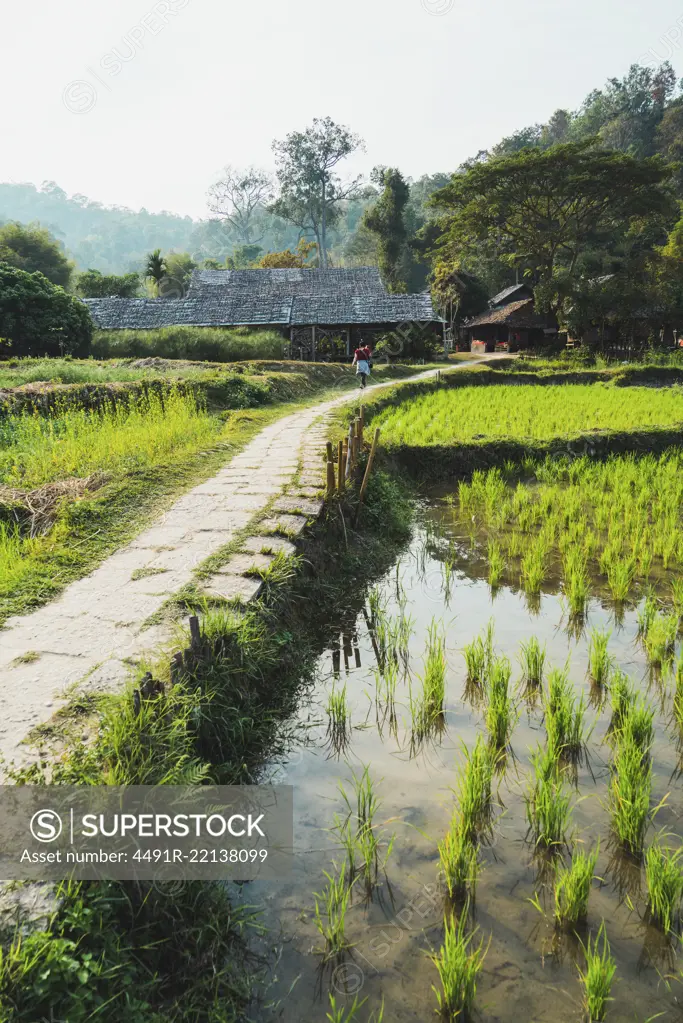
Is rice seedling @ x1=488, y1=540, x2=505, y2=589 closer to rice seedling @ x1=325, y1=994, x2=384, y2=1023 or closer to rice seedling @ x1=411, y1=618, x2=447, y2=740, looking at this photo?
rice seedling @ x1=411, y1=618, x2=447, y2=740

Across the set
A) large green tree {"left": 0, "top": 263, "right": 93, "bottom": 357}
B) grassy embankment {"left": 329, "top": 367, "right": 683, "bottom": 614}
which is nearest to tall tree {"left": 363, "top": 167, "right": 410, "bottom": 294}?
large green tree {"left": 0, "top": 263, "right": 93, "bottom": 357}

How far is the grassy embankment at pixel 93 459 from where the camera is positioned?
3816mm

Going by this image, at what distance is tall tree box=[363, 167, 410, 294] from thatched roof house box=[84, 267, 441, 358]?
13.1 m

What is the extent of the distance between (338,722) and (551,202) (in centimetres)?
2722

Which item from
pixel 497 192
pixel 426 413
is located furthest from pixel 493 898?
pixel 497 192

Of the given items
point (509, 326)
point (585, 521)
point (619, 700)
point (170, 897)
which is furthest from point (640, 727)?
point (509, 326)

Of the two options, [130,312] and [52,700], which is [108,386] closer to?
[52,700]

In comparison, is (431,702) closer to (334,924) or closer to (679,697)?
(679,697)

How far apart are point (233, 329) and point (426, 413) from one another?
1316cm

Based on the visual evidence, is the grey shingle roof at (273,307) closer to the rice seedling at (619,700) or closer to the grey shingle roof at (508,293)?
the grey shingle roof at (508,293)

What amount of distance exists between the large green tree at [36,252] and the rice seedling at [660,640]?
36.7 m

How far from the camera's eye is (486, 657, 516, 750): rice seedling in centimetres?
290

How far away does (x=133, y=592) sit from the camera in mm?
3314

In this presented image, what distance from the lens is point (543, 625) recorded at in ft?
13.6
